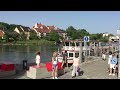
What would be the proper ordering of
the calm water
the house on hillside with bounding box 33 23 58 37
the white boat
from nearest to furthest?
the white boat → the calm water → the house on hillside with bounding box 33 23 58 37

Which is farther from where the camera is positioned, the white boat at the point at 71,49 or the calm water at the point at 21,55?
the calm water at the point at 21,55

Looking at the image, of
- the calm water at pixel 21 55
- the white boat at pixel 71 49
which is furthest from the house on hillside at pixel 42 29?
the white boat at pixel 71 49

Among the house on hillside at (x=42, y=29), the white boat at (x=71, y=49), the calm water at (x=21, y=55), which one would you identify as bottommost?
the calm water at (x=21, y=55)

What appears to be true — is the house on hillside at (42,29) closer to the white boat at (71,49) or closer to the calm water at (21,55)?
the calm water at (21,55)

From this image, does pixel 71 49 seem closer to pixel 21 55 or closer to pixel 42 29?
pixel 21 55

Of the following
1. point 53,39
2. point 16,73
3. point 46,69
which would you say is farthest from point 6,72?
point 53,39

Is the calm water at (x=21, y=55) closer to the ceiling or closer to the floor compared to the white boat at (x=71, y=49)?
closer to the floor

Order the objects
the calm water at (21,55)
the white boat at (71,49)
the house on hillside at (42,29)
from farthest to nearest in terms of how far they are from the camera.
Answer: the house on hillside at (42,29)
the calm water at (21,55)
the white boat at (71,49)

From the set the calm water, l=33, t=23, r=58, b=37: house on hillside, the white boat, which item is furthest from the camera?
l=33, t=23, r=58, b=37: house on hillside

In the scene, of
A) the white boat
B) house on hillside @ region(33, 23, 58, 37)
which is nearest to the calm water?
the white boat

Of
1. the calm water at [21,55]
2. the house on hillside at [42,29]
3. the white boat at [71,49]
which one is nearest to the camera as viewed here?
the white boat at [71,49]

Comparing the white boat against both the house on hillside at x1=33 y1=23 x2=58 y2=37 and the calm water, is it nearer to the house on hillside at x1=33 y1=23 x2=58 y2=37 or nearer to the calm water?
the calm water
